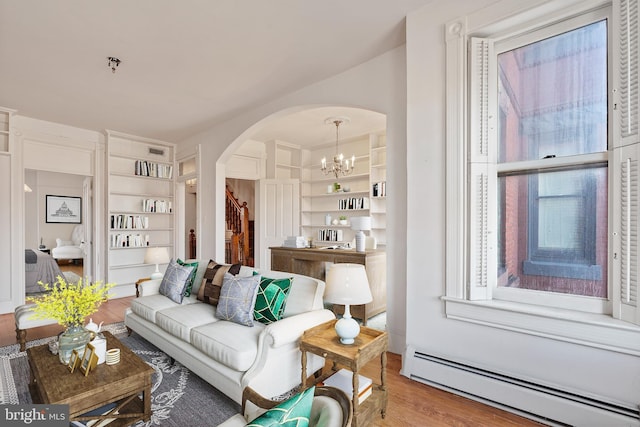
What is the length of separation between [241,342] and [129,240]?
15.6 feet

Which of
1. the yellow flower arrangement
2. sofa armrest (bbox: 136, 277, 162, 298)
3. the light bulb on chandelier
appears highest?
the light bulb on chandelier

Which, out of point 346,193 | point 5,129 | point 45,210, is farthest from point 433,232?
point 45,210

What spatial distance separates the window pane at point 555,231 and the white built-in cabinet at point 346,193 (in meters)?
3.23

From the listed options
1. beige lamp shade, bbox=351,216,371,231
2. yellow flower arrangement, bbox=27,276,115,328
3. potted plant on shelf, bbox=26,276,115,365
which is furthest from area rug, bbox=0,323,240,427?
beige lamp shade, bbox=351,216,371,231

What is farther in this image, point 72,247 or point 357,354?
point 72,247

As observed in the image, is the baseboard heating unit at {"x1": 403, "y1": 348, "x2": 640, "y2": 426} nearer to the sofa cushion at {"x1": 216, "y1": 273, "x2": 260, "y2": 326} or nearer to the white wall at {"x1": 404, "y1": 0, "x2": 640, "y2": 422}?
the white wall at {"x1": 404, "y1": 0, "x2": 640, "y2": 422}

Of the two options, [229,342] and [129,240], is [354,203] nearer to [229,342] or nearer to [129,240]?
[229,342]

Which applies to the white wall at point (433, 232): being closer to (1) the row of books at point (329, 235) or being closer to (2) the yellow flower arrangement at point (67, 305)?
(2) the yellow flower arrangement at point (67, 305)

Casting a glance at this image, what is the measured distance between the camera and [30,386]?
225 centimetres

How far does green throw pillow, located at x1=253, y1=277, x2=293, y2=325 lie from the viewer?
251 cm

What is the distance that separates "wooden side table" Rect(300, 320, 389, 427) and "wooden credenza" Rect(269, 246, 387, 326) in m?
1.64

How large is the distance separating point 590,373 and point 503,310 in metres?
0.54

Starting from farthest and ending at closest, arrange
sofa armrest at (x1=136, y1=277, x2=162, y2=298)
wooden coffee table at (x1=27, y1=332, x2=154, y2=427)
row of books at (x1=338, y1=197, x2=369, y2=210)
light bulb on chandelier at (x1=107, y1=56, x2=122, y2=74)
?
row of books at (x1=338, y1=197, x2=369, y2=210) → sofa armrest at (x1=136, y1=277, x2=162, y2=298) → light bulb on chandelier at (x1=107, y1=56, x2=122, y2=74) → wooden coffee table at (x1=27, y1=332, x2=154, y2=427)

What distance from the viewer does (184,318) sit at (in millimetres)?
2699
